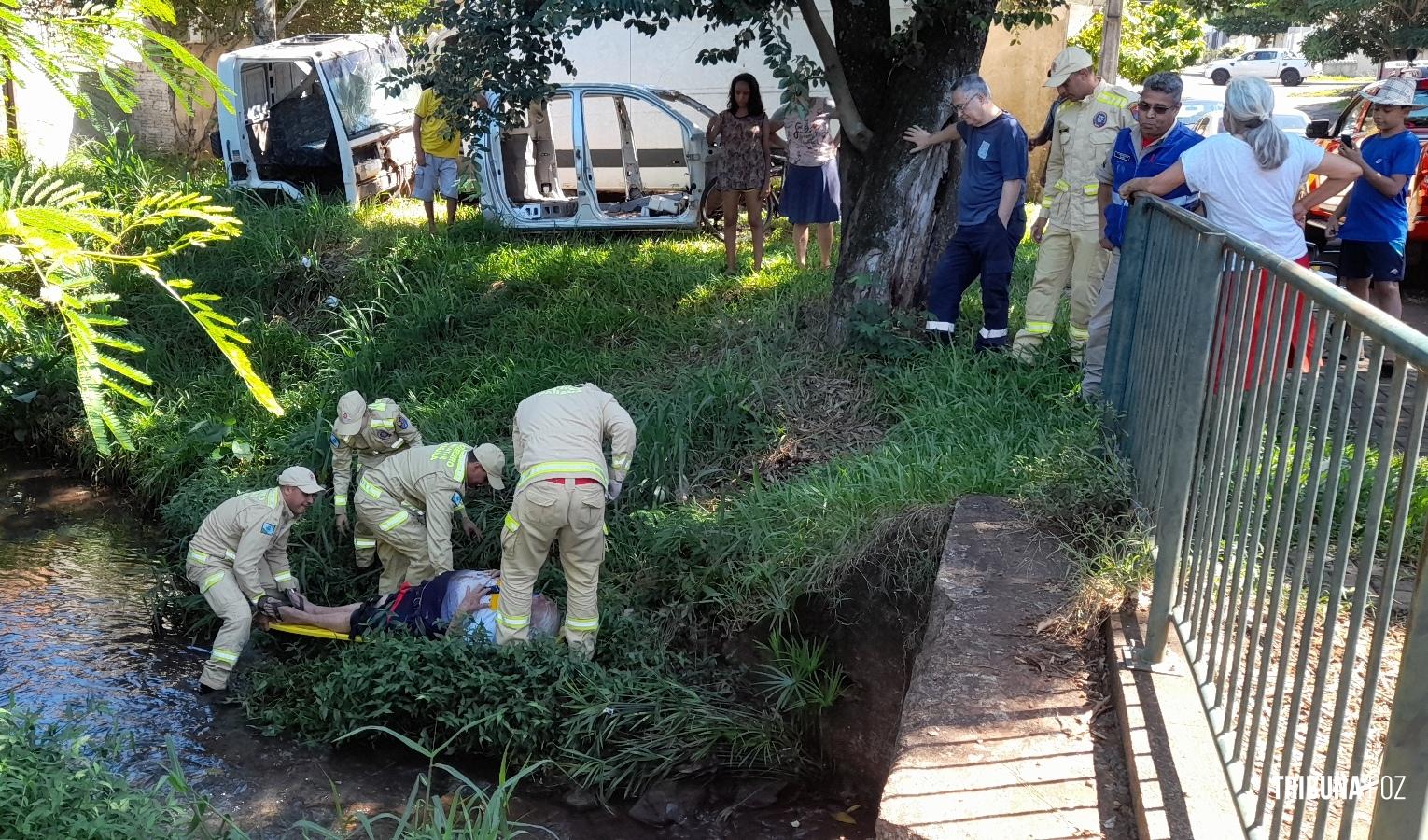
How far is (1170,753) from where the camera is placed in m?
3.02

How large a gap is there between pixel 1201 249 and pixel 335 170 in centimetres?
1011

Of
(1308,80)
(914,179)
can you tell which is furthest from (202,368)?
(1308,80)

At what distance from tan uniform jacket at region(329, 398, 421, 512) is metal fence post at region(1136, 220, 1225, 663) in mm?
4183

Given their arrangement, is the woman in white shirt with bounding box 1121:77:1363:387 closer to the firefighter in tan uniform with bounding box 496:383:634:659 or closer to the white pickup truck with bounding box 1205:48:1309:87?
the firefighter in tan uniform with bounding box 496:383:634:659

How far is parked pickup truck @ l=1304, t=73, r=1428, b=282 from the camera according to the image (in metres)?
8.56

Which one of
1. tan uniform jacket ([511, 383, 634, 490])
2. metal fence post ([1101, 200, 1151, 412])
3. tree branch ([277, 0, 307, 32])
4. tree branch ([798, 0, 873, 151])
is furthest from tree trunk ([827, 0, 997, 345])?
tree branch ([277, 0, 307, 32])

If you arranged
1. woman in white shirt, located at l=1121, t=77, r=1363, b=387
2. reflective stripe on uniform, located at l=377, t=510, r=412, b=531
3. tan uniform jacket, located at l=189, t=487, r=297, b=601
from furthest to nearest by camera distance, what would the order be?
reflective stripe on uniform, located at l=377, t=510, r=412, b=531, tan uniform jacket, located at l=189, t=487, r=297, b=601, woman in white shirt, located at l=1121, t=77, r=1363, b=387

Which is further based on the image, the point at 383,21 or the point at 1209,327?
the point at 383,21

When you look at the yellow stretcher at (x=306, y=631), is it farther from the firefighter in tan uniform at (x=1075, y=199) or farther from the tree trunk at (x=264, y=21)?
the tree trunk at (x=264, y=21)

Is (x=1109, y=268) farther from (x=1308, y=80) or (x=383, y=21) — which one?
(x=1308, y=80)

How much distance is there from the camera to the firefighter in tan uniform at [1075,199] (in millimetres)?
6297

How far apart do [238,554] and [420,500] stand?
929 millimetres

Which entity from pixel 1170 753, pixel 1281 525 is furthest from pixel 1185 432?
pixel 1170 753

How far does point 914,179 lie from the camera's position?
7.19 metres
